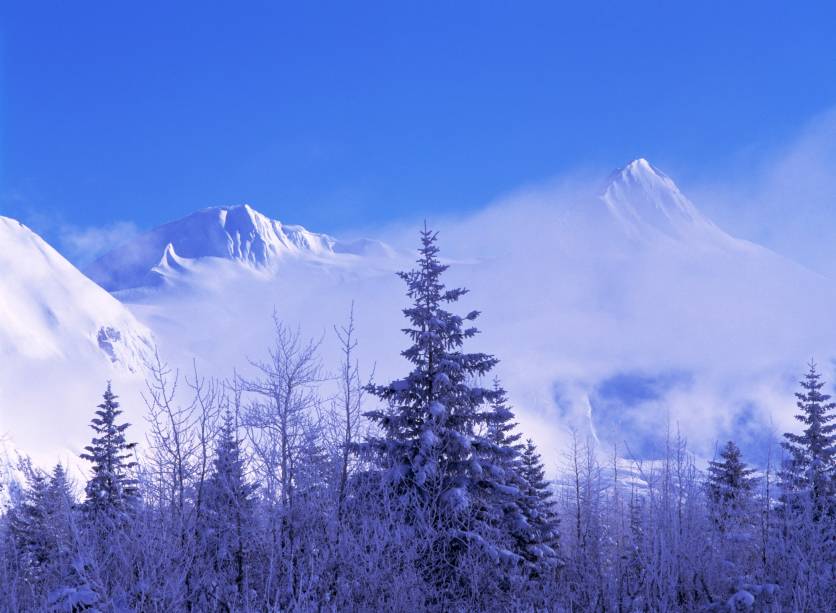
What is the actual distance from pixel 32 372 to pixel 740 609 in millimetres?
178349

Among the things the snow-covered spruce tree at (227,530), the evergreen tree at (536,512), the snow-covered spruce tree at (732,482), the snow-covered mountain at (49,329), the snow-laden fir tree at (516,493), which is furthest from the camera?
the snow-covered mountain at (49,329)

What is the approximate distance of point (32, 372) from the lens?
540 ft

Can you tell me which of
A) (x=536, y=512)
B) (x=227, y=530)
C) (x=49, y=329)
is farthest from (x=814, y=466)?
(x=49, y=329)

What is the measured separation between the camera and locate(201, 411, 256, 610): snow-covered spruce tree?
56.3 ft

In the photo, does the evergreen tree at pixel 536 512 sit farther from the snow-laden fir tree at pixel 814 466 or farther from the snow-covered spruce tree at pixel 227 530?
the snow-covered spruce tree at pixel 227 530

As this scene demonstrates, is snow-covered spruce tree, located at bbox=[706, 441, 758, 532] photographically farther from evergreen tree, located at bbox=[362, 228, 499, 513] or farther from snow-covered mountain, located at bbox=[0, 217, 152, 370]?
snow-covered mountain, located at bbox=[0, 217, 152, 370]

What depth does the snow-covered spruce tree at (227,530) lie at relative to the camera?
1717cm

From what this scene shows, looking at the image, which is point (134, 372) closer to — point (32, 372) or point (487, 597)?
point (32, 372)

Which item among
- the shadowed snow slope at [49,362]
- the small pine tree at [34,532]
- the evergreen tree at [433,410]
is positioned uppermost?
the shadowed snow slope at [49,362]

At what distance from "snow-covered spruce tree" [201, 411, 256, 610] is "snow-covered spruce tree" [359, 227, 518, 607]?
4007 millimetres

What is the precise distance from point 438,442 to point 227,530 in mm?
6413

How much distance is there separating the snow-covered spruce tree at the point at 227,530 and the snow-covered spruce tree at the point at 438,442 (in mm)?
4007

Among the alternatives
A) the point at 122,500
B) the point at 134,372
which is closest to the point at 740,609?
the point at 122,500

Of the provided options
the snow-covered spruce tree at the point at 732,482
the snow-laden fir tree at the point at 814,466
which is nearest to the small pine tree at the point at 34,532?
the snow-covered spruce tree at the point at 732,482
